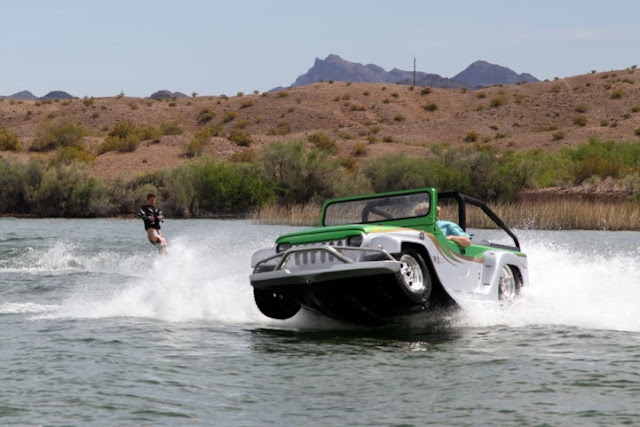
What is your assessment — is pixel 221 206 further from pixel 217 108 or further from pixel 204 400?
pixel 217 108

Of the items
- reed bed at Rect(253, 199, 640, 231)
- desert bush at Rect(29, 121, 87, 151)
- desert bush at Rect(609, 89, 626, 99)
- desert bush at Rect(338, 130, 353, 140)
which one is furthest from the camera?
desert bush at Rect(609, 89, 626, 99)

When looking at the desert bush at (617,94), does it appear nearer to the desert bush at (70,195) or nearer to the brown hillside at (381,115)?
the brown hillside at (381,115)

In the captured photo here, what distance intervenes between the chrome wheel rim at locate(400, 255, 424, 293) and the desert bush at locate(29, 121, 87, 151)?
66.2 metres

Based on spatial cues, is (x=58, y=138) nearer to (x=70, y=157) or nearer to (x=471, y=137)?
(x=70, y=157)

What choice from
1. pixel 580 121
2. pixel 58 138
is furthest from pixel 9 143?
pixel 580 121

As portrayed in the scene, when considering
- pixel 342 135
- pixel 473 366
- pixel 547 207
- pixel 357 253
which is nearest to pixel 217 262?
A: pixel 357 253

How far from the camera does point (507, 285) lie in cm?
1145

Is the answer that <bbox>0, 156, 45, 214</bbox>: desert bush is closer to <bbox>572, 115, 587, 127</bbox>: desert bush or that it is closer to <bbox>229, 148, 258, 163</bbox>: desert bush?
<bbox>229, 148, 258, 163</bbox>: desert bush

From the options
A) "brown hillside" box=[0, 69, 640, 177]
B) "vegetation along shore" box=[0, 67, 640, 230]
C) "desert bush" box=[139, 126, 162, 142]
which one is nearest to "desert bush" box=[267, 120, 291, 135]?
"vegetation along shore" box=[0, 67, 640, 230]

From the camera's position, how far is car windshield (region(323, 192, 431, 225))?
10586 millimetres

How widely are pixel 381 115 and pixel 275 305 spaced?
82.2 m

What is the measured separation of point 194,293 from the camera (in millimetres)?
13102

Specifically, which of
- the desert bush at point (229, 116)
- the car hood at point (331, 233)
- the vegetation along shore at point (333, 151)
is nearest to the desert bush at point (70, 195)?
the vegetation along shore at point (333, 151)

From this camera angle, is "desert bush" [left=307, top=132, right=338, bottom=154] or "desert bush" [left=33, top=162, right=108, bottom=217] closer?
"desert bush" [left=33, top=162, right=108, bottom=217]
